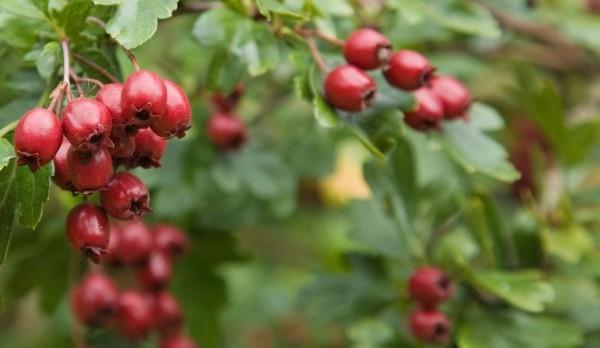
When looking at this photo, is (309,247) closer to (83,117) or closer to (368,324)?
(368,324)

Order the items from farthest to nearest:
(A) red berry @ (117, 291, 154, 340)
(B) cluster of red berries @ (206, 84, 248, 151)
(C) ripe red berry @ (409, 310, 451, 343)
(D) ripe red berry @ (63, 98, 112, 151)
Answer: (B) cluster of red berries @ (206, 84, 248, 151) < (A) red berry @ (117, 291, 154, 340) < (C) ripe red berry @ (409, 310, 451, 343) < (D) ripe red berry @ (63, 98, 112, 151)

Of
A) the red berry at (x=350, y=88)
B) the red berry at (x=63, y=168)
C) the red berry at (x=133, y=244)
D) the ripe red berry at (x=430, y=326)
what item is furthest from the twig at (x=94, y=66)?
the ripe red berry at (x=430, y=326)

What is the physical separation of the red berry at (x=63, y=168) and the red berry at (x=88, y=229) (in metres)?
0.05

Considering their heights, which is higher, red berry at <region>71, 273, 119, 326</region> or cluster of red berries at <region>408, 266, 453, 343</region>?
cluster of red berries at <region>408, 266, 453, 343</region>

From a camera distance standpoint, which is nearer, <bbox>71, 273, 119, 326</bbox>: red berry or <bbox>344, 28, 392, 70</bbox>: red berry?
<bbox>344, 28, 392, 70</bbox>: red berry

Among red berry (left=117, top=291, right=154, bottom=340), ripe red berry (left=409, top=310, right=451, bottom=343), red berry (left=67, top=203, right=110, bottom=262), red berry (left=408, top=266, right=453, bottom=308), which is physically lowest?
red berry (left=117, top=291, right=154, bottom=340)

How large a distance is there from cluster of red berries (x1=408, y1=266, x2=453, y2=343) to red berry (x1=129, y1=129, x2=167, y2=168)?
57 cm

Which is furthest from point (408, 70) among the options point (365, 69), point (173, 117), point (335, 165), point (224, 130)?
point (335, 165)

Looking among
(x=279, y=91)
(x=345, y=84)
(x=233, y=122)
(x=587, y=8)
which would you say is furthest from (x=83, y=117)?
(x=587, y=8)

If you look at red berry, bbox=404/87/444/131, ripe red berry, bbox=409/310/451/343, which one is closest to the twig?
red berry, bbox=404/87/444/131

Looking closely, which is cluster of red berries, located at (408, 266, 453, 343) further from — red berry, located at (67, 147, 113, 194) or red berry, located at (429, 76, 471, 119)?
red berry, located at (67, 147, 113, 194)

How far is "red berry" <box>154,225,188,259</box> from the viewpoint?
1601 millimetres

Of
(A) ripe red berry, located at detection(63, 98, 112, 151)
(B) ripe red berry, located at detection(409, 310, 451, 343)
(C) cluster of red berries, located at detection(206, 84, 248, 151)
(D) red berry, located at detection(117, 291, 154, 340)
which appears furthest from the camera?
(C) cluster of red berries, located at detection(206, 84, 248, 151)

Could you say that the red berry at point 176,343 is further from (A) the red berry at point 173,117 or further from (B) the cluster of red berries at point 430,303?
(A) the red berry at point 173,117
